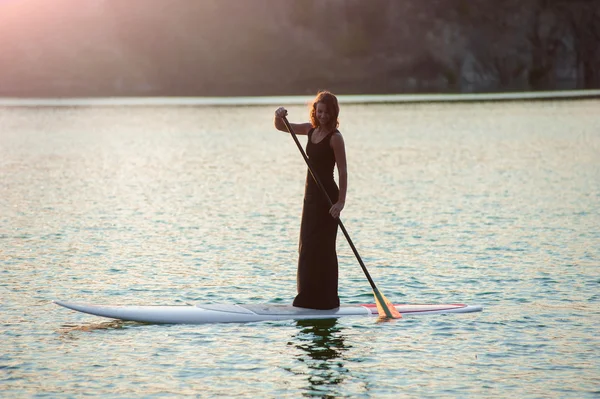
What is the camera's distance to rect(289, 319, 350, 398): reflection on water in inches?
445

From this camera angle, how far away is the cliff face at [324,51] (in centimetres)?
17712

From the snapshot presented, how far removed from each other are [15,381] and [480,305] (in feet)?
21.2

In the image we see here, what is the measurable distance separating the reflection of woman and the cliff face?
517 ft

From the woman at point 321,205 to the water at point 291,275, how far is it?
510 millimetres

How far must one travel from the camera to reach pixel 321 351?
41.4 feet

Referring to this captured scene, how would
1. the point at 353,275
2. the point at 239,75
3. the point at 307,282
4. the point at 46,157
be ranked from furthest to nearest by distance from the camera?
the point at 239,75 → the point at 46,157 → the point at 353,275 → the point at 307,282

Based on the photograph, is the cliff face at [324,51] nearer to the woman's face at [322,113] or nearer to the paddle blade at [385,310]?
the paddle blade at [385,310]

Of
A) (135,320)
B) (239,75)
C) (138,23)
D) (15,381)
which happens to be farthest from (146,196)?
(138,23)

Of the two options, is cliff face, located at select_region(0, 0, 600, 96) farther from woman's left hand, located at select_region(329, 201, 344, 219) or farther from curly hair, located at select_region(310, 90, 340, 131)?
curly hair, located at select_region(310, 90, 340, 131)

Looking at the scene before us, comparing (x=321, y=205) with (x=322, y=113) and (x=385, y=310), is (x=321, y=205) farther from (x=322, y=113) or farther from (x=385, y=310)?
(x=385, y=310)

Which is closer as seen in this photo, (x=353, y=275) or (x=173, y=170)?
(x=353, y=275)

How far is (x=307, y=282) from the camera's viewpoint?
13.5 metres

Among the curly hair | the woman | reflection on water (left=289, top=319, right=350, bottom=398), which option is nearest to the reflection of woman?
reflection on water (left=289, top=319, right=350, bottom=398)

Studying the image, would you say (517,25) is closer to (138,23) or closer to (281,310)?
(138,23)
